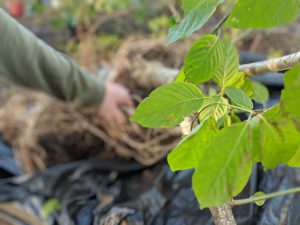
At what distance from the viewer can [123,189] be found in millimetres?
1465

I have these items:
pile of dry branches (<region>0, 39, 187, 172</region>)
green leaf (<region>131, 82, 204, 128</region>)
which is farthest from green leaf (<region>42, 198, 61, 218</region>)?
green leaf (<region>131, 82, 204, 128</region>)

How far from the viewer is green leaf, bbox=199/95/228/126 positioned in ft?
1.74

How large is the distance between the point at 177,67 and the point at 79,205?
88cm

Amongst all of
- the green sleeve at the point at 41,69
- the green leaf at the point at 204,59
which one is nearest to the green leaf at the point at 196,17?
the green leaf at the point at 204,59

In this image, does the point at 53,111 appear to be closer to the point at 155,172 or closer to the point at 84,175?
the point at 84,175

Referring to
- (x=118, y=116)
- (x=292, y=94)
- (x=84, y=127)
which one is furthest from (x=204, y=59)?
(x=84, y=127)

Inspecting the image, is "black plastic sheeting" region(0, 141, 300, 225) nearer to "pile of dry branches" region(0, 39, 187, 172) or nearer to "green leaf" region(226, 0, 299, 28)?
"pile of dry branches" region(0, 39, 187, 172)

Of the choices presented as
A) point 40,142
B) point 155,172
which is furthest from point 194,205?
point 40,142

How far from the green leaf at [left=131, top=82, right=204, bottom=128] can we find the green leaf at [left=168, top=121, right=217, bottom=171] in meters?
0.02

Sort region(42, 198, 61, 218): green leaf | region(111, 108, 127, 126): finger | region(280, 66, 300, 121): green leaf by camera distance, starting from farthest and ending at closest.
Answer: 1. region(111, 108, 127, 126): finger
2. region(42, 198, 61, 218): green leaf
3. region(280, 66, 300, 121): green leaf

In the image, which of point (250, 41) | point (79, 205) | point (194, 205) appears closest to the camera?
point (194, 205)

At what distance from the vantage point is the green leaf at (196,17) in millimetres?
530

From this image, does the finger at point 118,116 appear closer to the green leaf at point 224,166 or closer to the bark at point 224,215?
the bark at point 224,215

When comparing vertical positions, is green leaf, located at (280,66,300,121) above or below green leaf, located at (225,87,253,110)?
above
